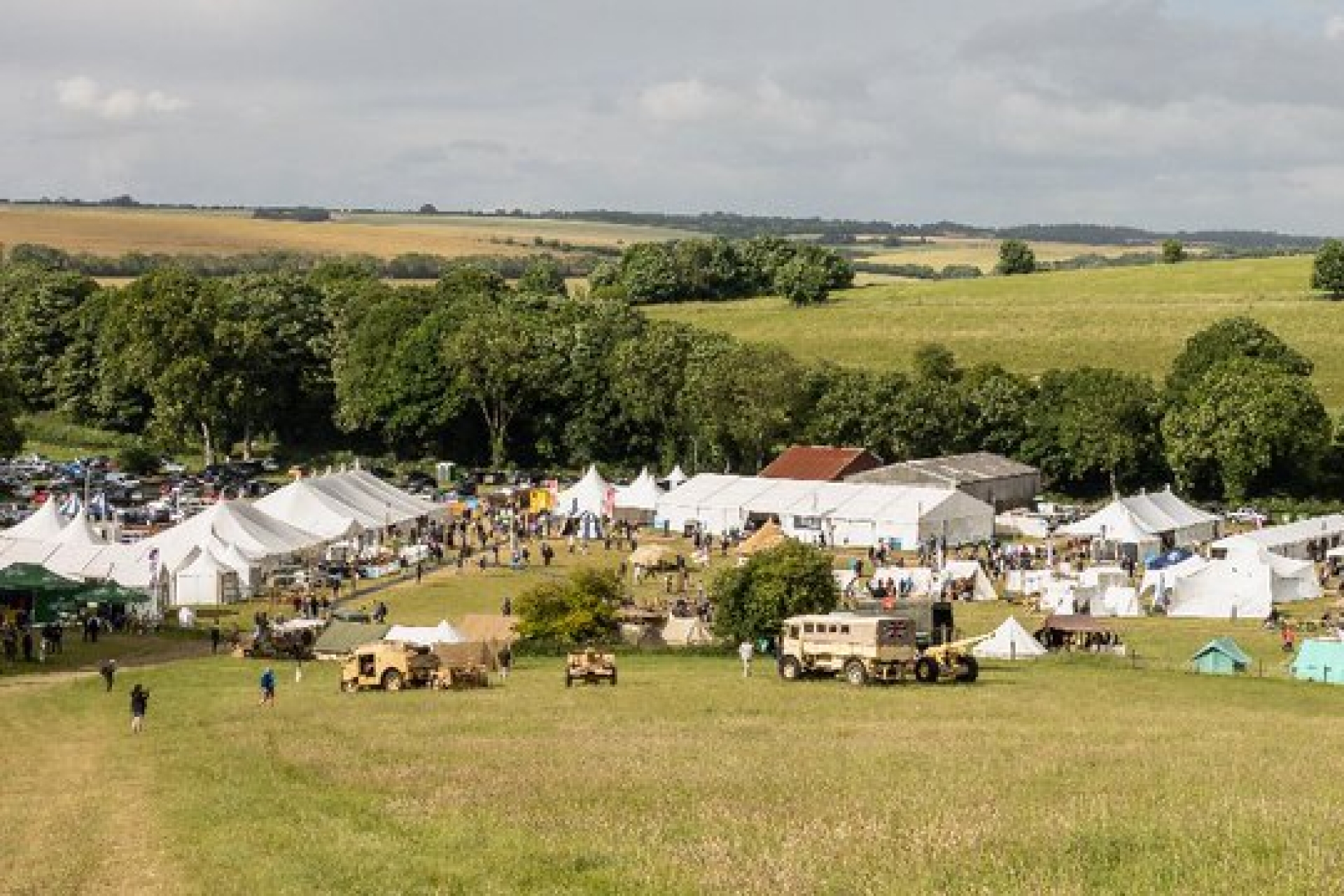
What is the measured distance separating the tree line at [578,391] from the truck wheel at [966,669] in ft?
147

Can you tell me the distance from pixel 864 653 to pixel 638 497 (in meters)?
40.3

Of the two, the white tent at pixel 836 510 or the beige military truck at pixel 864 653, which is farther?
the white tent at pixel 836 510

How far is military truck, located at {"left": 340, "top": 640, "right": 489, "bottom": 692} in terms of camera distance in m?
37.7

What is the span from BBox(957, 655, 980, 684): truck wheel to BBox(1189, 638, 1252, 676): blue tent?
280 inches

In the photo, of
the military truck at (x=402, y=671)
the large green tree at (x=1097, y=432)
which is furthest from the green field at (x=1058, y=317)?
the military truck at (x=402, y=671)

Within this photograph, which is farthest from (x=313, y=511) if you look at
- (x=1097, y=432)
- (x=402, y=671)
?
(x=1097, y=432)

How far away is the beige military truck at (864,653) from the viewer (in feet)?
121

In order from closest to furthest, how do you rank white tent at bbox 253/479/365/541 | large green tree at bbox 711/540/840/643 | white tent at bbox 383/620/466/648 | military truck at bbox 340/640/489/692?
military truck at bbox 340/640/489/692, white tent at bbox 383/620/466/648, large green tree at bbox 711/540/840/643, white tent at bbox 253/479/365/541

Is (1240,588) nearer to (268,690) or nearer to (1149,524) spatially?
(1149,524)

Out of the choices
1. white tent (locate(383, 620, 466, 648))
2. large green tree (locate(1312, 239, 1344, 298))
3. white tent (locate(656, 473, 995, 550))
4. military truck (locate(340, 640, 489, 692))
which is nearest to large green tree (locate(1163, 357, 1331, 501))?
white tent (locate(656, 473, 995, 550))

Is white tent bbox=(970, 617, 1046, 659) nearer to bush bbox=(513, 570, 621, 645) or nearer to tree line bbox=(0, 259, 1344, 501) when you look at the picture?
bush bbox=(513, 570, 621, 645)

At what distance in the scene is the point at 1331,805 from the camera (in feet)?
57.1

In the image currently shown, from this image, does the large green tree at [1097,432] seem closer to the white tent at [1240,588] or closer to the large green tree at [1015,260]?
the white tent at [1240,588]

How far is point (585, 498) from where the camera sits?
75562 millimetres
